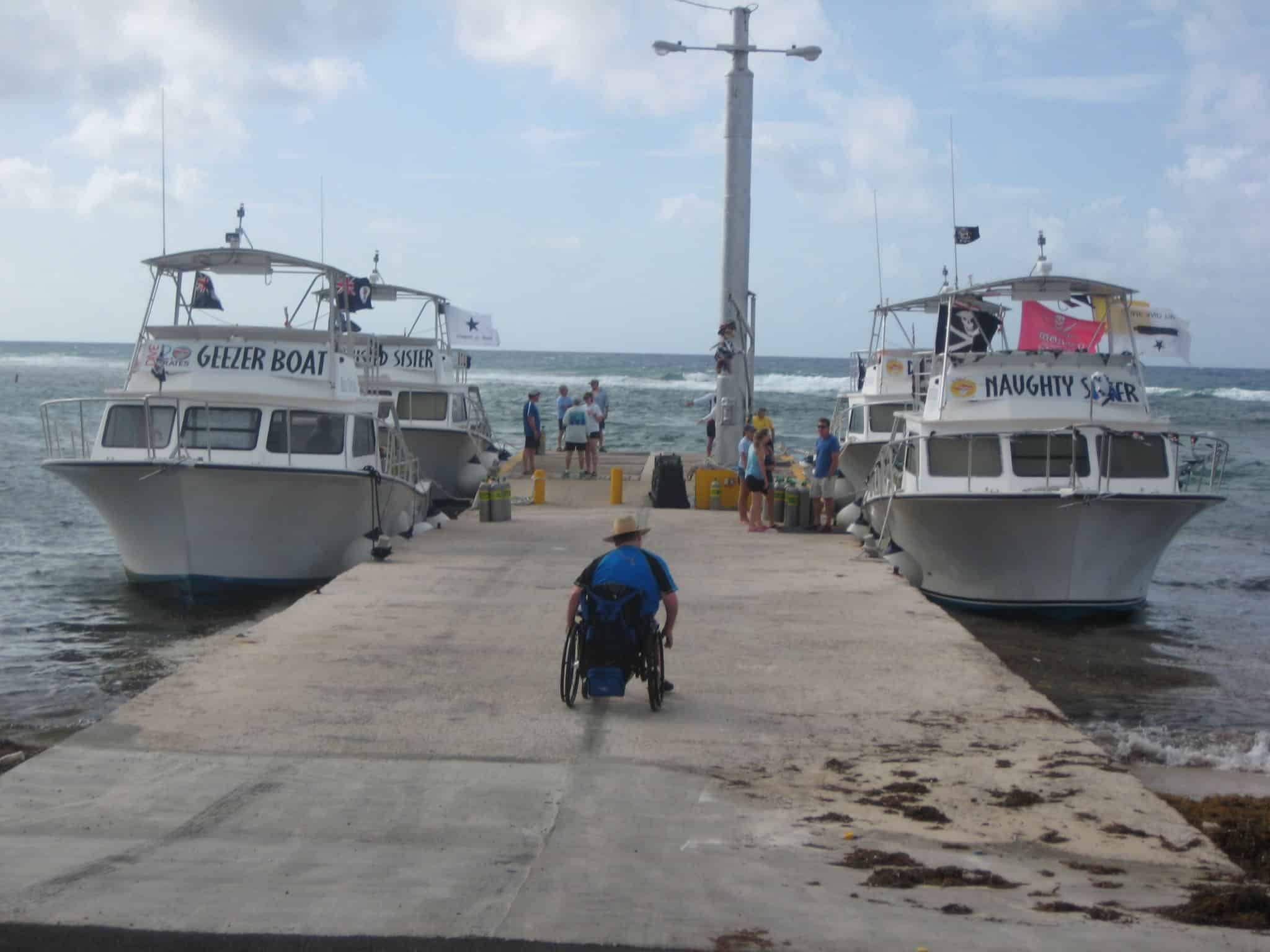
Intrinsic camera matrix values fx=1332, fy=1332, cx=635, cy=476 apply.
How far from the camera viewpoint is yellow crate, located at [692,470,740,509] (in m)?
20.7

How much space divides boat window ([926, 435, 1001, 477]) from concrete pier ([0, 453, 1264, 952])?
4.64 metres

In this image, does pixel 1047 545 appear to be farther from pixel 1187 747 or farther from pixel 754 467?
pixel 1187 747

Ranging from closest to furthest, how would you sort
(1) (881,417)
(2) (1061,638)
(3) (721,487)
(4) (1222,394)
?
(2) (1061,638) < (3) (721,487) < (1) (881,417) < (4) (1222,394)

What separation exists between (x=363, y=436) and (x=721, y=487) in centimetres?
583

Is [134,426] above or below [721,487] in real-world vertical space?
above

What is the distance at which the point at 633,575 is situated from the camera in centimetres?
834

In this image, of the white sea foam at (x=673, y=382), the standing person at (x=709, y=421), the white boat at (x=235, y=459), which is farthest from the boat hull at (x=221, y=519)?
the white sea foam at (x=673, y=382)

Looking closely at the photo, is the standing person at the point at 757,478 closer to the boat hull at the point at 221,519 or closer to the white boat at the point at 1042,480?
the white boat at the point at 1042,480

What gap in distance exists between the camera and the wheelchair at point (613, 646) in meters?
8.28

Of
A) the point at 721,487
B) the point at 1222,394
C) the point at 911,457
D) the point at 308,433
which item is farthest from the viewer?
the point at 1222,394

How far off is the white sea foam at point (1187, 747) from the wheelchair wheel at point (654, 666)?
3407 mm

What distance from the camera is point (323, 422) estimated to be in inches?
659

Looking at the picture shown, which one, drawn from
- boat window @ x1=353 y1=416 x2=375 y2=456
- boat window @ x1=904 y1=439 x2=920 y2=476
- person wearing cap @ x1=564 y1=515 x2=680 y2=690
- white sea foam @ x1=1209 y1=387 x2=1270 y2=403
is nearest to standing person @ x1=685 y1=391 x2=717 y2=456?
boat window @ x1=353 y1=416 x2=375 y2=456

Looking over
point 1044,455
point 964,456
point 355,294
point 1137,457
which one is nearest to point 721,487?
point 964,456
